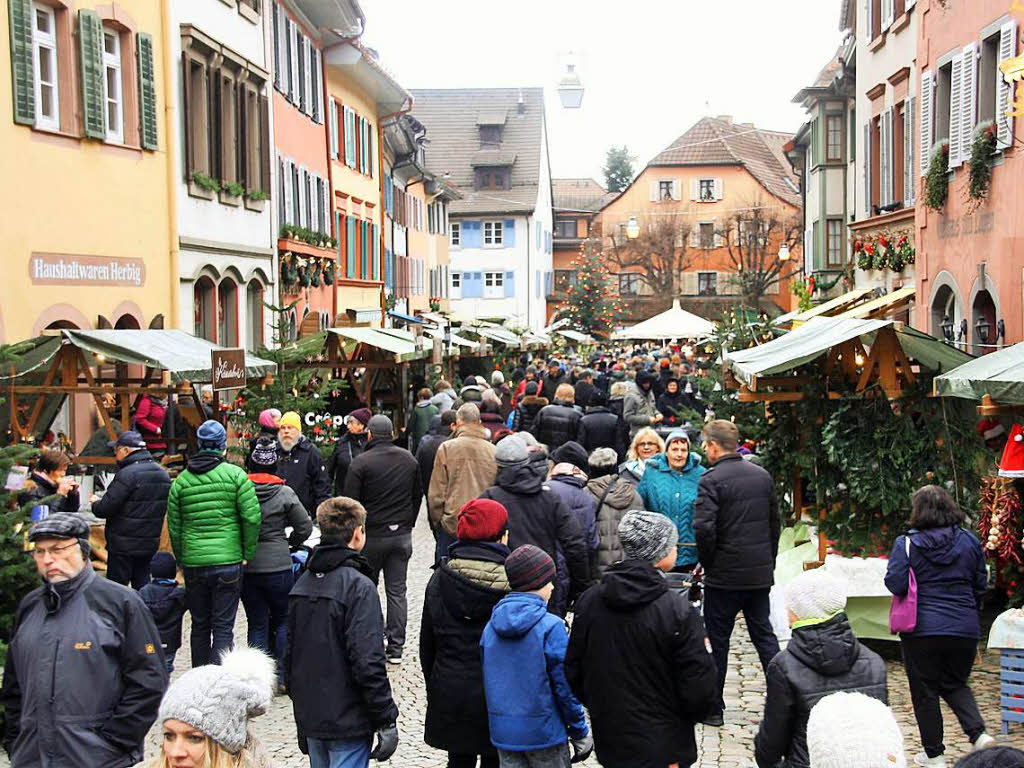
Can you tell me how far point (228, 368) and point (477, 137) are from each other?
63212 mm

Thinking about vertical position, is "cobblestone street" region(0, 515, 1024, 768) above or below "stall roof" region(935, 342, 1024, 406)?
below

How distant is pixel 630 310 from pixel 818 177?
37.8 m

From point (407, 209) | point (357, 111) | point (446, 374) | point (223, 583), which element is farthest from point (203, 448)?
point (407, 209)

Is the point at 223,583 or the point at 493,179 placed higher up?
the point at 493,179

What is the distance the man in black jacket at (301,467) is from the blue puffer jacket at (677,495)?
2.91m

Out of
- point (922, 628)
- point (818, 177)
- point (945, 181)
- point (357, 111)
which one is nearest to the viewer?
point (922, 628)

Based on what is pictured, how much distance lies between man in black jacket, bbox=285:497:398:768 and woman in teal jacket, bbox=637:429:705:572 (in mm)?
3904

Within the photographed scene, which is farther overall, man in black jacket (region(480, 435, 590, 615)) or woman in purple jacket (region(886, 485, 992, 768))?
man in black jacket (region(480, 435, 590, 615))

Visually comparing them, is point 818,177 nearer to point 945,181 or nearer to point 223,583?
point 945,181

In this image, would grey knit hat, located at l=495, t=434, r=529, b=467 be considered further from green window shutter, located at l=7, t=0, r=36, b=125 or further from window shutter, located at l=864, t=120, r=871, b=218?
window shutter, located at l=864, t=120, r=871, b=218

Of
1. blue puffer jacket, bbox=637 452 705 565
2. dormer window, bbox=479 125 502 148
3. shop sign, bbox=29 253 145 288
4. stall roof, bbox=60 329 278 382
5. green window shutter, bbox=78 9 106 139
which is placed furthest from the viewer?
dormer window, bbox=479 125 502 148

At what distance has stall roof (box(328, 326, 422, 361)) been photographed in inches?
816

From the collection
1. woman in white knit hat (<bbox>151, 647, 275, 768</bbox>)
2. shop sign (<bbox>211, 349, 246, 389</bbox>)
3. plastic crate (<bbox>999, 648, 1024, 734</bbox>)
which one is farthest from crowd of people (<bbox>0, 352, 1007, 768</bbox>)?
shop sign (<bbox>211, 349, 246, 389</bbox>)

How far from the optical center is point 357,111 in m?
34.3
